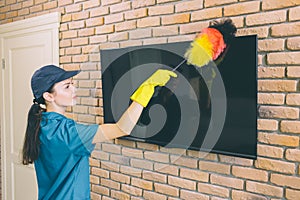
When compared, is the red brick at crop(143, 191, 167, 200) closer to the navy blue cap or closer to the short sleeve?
the short sleeve

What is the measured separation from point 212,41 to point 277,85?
404 millimetres

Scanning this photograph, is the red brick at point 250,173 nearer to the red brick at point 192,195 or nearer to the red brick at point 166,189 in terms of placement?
the red brick at point 192,195

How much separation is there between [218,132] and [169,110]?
357 mm

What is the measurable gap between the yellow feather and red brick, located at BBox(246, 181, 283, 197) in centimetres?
67

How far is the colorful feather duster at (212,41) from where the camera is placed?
73.1 inches

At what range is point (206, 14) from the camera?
1988mm

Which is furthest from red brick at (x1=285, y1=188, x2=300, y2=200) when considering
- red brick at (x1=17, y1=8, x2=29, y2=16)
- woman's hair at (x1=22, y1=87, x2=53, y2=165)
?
red brick at (x1=17, y1=8, x2=29, y2=16)

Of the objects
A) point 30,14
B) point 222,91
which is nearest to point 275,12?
point 222,91

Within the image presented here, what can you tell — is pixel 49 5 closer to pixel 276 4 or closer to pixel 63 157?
pixel 63 157

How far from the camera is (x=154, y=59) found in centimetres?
224

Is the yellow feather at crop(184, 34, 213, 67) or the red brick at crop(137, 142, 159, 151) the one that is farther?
the red brick at crop(137, 142, 159, 151)

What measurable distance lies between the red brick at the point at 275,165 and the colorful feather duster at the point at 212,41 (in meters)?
0.58

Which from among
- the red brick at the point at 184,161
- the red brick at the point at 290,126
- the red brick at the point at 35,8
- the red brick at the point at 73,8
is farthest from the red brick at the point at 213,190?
the red brick at the point at 35,8

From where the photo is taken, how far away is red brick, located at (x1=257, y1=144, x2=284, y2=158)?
1718mm
